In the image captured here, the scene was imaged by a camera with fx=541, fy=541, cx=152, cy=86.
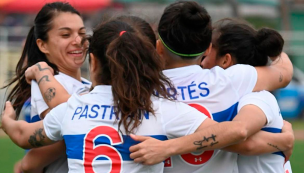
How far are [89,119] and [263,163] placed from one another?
109 cm

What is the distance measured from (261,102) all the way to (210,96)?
0.29 meters

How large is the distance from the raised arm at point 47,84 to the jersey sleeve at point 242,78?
990 mm

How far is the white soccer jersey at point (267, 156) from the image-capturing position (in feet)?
10.1

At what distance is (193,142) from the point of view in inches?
110

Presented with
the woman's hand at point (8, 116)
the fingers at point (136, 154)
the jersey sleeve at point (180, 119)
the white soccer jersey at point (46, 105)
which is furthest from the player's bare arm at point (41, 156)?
the jersey sleeve at point (180, 119)

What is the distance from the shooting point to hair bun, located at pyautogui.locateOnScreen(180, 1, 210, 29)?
3.01 meters

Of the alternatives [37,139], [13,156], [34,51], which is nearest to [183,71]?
[37,139]

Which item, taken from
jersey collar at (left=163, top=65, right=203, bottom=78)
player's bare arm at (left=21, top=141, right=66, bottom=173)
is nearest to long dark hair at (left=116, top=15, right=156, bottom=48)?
jersey collar at (left=163, top=65, right=203, bottom=78)

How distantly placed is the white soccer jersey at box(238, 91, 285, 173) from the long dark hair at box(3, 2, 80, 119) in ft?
4.54

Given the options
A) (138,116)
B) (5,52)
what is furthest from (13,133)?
(5,52)

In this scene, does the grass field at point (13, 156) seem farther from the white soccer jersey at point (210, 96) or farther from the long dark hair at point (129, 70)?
the long dark hair at point (129, 70)

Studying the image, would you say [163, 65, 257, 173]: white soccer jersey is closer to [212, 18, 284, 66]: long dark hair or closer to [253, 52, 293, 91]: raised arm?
[253, 52, 293, 91]: raised arm

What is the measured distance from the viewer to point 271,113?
308cm

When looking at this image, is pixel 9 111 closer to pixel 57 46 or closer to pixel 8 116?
pixel 8 116
